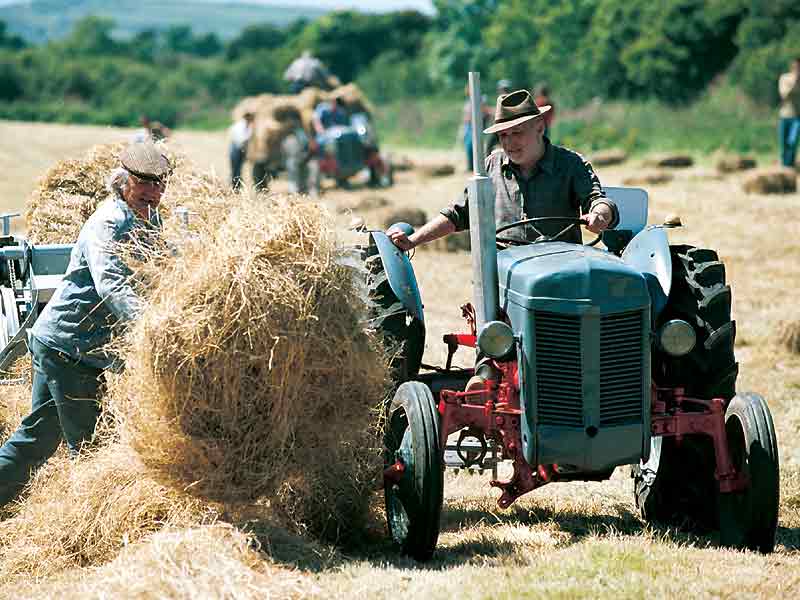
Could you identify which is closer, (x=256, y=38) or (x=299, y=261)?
(x=299, y=261)

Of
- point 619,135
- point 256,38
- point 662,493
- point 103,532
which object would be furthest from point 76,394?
point 256,38

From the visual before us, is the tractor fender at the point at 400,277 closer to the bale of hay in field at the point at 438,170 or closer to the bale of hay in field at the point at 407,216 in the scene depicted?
the bale of hay in field at the point at 407,216

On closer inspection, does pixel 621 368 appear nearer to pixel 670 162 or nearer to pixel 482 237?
pixel 482 237

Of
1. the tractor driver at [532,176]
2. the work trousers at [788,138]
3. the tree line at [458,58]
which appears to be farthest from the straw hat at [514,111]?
the tree line at [458,58]

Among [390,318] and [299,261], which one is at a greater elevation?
[299,261]

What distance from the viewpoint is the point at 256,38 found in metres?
106

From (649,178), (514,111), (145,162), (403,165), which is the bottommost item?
(403,165)

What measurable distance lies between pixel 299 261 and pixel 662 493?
2.24 m

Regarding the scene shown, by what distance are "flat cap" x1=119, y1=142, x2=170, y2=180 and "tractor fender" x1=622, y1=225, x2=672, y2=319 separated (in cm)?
221

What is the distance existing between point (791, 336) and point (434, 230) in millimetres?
4757

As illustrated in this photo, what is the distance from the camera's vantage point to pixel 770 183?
2019 centimetres

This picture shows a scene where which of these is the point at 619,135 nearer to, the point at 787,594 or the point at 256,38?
the point at 787,594

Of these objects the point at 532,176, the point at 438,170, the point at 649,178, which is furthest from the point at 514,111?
the point at 438,170

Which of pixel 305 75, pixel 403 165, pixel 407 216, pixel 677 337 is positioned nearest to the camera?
pixel 677 337
